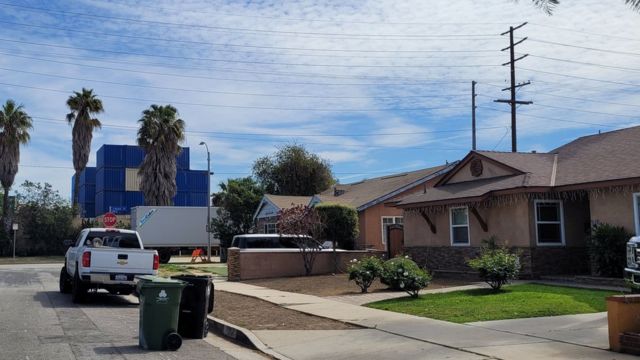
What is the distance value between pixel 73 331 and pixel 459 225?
1481 centimetres

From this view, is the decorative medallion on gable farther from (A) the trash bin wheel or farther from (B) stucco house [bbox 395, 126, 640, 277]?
(A) the trash bin wheel

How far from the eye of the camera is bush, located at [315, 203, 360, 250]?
3070cm

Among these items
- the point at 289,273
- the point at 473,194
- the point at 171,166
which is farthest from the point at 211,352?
the point at 171,166

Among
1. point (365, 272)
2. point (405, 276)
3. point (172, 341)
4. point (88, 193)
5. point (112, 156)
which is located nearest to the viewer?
point (172, 341)

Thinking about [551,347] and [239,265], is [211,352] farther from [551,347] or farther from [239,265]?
[239,265]

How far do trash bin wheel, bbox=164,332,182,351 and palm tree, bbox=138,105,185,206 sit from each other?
41.8 metres

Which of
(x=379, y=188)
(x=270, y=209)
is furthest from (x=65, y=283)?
(x=270, y=209)

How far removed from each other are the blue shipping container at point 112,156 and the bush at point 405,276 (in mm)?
74164

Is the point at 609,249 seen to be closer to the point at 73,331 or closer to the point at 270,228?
the point at 73,331

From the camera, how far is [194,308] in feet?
37.7

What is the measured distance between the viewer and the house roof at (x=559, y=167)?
1850cm

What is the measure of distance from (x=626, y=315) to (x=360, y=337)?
4131 millimetres

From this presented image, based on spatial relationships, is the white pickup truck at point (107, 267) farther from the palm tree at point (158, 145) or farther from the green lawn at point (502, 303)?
the palm tree at point (158, 145)

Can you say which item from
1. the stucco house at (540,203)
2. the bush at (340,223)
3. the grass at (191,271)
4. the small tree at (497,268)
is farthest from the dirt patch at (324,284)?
the bush at (340,223)
